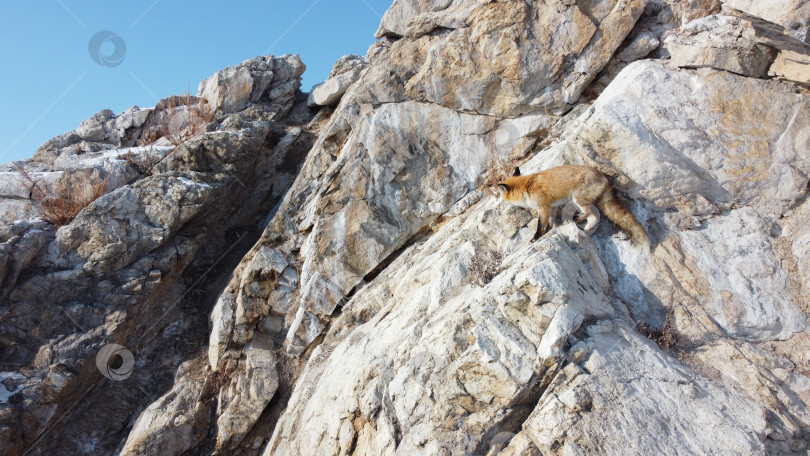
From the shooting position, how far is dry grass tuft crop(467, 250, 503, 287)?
571cm

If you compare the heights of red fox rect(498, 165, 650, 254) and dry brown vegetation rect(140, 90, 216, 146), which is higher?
dry brown vegetation rect(140, 90, 216, 146)

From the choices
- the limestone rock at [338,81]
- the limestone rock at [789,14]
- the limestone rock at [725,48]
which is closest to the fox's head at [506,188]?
the limestone rock at [725,48]

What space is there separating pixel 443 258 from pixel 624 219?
104 inches

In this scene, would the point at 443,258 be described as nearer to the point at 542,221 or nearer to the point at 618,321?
the point at 542,221

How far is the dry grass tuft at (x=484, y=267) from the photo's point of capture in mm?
5715

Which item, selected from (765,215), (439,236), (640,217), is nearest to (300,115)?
(439,236)

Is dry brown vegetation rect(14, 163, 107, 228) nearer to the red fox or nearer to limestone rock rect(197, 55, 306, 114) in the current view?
limestone rock rect(197, 55, 306, 114)

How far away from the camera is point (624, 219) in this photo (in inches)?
229

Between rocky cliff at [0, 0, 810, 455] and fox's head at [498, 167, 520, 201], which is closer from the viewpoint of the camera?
rocky cliff at [0, 0, 810, 455]

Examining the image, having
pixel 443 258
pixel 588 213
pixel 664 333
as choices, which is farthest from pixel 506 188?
pixel 664 333

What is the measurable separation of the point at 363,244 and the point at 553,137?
177 inches

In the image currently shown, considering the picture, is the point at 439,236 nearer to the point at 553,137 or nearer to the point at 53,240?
the point at 553,137

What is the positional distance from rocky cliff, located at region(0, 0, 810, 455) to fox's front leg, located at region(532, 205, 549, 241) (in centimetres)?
23

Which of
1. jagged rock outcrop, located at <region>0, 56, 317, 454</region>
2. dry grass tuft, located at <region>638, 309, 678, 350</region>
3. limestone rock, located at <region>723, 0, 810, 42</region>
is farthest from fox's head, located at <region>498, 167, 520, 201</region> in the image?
jagged rock outcrop, located at <region>0, 56, 317, 454</region>
